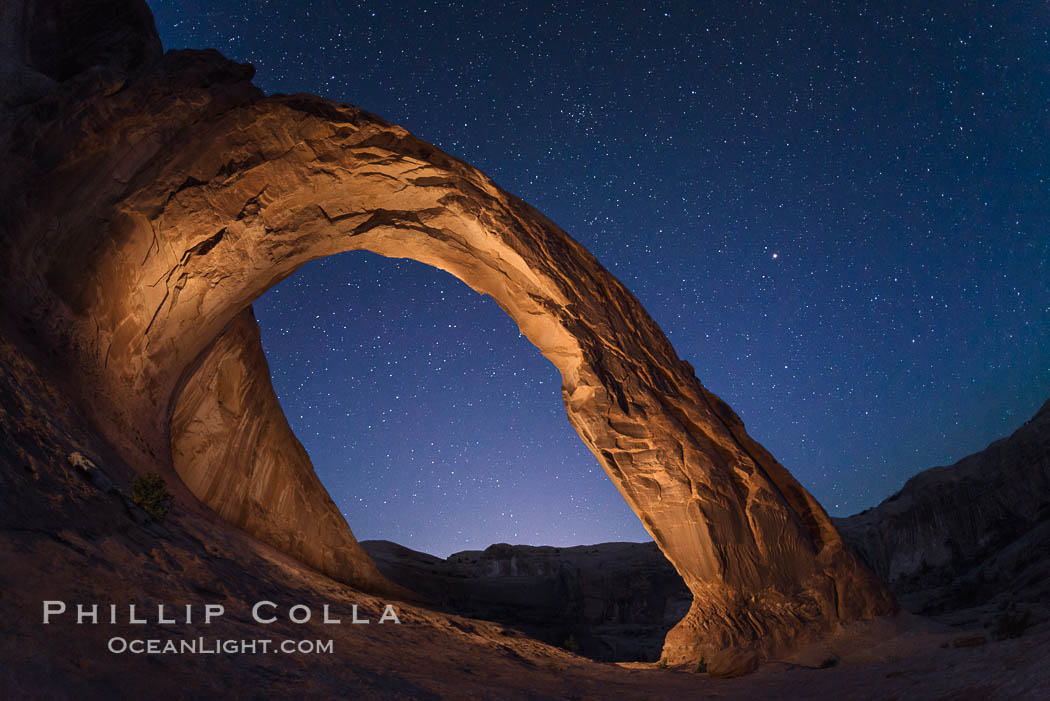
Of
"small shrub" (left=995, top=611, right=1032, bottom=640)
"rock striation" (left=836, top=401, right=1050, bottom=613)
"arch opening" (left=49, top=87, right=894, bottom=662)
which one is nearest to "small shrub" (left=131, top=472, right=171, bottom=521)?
"arch opening" (left=49, top=87, right=894, bottom=662)

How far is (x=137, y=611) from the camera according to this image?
A: 13.8 feet

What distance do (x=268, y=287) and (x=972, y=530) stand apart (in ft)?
99.5

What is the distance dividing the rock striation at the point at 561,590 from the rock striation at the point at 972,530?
37.3 feet

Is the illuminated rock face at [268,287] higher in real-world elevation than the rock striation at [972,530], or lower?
higher

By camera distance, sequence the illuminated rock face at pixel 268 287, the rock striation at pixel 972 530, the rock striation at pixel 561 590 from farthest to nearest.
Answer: the rock striation at pixel 561 590 < the rock striation at pixel 972 530 < the illuminated rock face at pixel 268 287

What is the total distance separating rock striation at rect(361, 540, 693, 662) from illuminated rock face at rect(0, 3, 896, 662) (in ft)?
→ 40.9

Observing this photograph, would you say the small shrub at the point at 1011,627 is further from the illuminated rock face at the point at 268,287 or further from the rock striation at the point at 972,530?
the rock striation at the point at 972,530

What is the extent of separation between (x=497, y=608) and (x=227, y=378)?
20.1 meters

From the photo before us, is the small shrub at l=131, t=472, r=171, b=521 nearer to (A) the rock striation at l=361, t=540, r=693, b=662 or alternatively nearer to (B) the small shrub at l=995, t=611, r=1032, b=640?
(B) the small shrub at l=995, t=611, r=1032, b=640

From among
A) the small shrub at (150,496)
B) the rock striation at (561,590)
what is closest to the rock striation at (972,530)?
the rock striation at (561,590)

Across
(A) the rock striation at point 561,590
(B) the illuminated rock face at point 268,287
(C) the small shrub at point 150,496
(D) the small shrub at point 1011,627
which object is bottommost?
(A) the rock striation at point 561,590

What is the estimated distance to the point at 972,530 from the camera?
24.3m

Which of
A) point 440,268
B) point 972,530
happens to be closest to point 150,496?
point 440,268

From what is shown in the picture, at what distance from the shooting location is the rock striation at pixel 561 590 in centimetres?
2753
